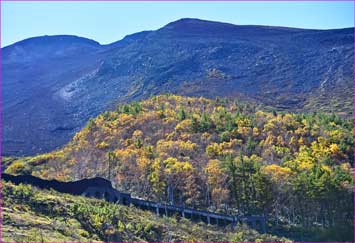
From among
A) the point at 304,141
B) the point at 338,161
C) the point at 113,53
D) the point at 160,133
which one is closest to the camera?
the point at 338,161

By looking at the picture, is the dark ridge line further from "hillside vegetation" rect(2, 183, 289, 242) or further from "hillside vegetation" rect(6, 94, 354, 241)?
"hillside vegetation" rect(2, 183, 289, 242)

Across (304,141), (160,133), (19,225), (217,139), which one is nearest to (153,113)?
(160,133)

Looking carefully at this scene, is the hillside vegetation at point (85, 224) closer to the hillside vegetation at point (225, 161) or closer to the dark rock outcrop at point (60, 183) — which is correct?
the dark rock outcrop at point (60, 183)

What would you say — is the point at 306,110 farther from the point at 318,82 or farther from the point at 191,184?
the point at 191,184

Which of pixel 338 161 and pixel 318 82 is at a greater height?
pixel 318 82

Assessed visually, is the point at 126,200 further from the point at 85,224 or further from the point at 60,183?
the point at 85,224

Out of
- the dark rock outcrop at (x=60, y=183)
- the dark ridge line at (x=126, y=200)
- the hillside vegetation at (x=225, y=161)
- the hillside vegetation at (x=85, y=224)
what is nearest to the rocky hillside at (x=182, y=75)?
the hillside vegetation at (x=225, y=161)
